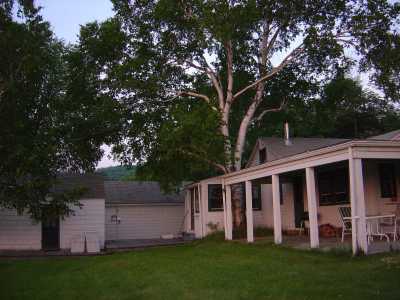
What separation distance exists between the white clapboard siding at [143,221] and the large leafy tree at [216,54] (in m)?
6.50

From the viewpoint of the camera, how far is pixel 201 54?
2428 centimetres

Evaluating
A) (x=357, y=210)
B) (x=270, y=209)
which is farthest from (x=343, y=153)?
(x=270, y=209)

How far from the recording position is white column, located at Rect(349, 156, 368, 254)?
1176cm

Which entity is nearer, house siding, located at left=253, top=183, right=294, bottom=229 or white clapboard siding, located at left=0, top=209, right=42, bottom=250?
house siding, located at left=253, top=183, right=294, bottom=229

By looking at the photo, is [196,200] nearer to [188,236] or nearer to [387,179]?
[188,236]

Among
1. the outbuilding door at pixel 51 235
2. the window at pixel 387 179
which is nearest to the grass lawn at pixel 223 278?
the window at pixel 387 179

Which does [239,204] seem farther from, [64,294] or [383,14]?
[64,294]

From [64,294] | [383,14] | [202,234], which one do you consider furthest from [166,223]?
[64,294]

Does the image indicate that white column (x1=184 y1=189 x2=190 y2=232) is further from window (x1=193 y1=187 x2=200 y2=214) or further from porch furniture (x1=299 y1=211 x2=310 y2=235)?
porch furniture (x1=299 y1=211 x2=310 y2=235)

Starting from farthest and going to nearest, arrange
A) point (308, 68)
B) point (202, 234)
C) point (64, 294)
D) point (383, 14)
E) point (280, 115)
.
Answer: point (280, 115) → point (308, 68) → point (202, 234) → point (383, 14) → point (64, 294)

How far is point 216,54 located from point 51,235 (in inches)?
473

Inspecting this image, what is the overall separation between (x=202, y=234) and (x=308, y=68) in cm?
1002

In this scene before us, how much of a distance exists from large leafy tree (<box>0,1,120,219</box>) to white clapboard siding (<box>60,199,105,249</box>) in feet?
7.17

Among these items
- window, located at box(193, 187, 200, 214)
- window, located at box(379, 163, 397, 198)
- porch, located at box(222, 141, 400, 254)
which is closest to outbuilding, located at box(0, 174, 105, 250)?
window, located at box(193, 187, 200, 214)
